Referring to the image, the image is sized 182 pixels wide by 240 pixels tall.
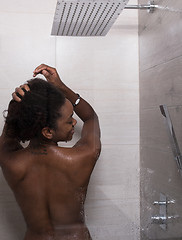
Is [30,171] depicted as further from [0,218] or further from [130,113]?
[130,113]

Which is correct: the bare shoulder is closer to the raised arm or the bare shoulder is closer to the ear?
the ear

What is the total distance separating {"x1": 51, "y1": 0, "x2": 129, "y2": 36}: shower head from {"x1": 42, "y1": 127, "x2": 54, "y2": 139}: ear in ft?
1.30

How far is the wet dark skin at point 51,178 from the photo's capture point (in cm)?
117

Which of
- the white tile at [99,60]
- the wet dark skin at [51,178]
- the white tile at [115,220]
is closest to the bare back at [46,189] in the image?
the wet dark skin at [51,178]

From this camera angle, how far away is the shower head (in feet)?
4.04

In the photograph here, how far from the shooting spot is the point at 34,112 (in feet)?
3.68

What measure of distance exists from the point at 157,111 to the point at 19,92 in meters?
0.55

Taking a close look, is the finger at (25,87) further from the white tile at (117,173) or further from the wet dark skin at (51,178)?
the white tile at (117,173)

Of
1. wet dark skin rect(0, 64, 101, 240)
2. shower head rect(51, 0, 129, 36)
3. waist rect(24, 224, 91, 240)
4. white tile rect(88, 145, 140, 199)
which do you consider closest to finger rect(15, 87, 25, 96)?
wet dark skin rect(0, 64, 101, 240)

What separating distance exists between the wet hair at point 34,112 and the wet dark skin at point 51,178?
0.9 inches

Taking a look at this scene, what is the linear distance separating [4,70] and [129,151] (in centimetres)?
58

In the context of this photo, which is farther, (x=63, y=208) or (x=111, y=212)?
(x=111, y=212)

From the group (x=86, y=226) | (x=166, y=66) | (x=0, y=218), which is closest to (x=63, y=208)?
(x=86, y=226)

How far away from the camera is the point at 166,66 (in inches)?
51.4
